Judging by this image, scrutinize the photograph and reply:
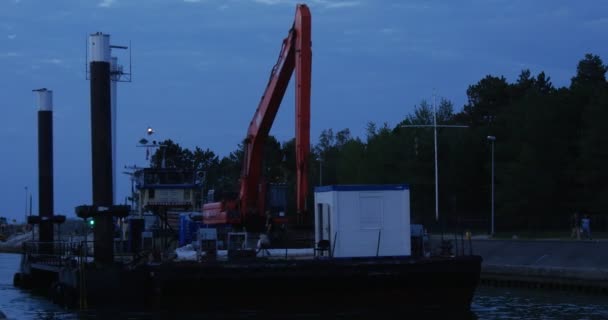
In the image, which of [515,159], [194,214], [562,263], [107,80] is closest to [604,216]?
[515,159]

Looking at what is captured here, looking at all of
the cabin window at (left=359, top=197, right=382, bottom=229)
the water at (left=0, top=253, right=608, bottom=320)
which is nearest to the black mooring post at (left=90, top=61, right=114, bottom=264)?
the water at (left=0, top=253, right=608, bottom=320)

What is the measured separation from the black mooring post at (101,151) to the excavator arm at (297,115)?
5.87 meters

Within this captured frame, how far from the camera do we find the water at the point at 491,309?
30469mm

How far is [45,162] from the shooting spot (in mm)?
48781

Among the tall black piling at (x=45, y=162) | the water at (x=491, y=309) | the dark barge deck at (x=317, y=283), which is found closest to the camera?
the dark barge deck at (x=317, y=283)

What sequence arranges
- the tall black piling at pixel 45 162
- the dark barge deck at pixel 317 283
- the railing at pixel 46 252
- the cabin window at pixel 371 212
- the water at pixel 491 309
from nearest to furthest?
the dark barge deck at pixel 317 283
the water at pixel 491 309
the cabin window at pixel 371 212
the railing at pixel 46 252
the tall black piling at pixel 45 162

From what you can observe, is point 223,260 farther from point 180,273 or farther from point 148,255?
point 148,255

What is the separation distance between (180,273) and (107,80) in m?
8.06

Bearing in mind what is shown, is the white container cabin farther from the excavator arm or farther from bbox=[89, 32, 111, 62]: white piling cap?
bbox=[89, 32, 111, 62]: white piling cap

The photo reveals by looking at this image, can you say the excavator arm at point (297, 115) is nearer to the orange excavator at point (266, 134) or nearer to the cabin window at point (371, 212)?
the orange excavator at point (266, 134)

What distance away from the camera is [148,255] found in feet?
114

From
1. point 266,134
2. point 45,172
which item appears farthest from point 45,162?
point 266,134

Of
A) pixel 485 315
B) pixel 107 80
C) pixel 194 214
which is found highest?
pixel 107 80

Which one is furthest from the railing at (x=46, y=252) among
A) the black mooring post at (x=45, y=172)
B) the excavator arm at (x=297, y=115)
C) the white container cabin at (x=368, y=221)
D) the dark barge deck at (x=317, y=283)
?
the white container cabin at (x=368, y=221)
